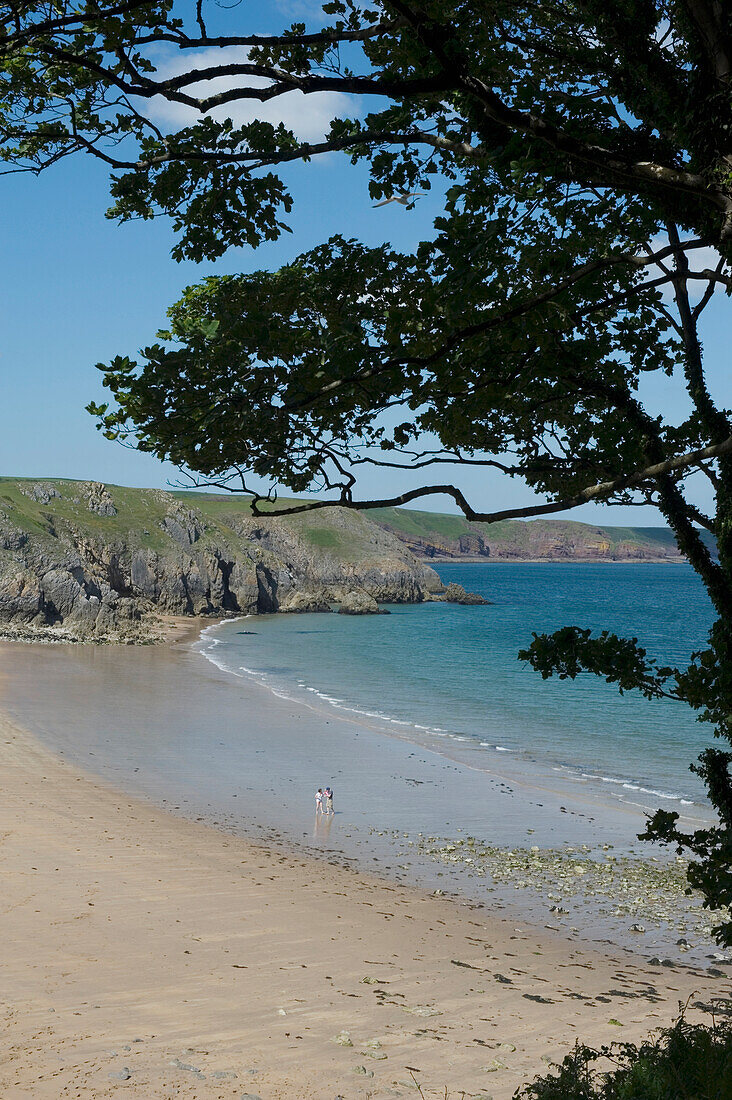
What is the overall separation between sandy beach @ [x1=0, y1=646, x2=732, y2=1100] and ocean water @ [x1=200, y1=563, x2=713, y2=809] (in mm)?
12794

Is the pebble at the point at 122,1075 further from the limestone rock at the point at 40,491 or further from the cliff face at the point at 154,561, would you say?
the limestone rock at the point at 40,491

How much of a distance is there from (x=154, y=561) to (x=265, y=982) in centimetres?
7834

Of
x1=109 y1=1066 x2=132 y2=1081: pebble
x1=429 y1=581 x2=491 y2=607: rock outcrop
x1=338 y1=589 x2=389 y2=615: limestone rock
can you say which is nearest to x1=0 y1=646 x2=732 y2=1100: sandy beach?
x1=109 y1=1066 x2=132 y2=1081: pebble

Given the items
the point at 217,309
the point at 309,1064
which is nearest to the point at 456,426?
the point at 217,309

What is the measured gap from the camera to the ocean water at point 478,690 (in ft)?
98.6

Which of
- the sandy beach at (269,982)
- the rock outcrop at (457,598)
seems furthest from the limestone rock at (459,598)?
the sandy beach at (269,982)

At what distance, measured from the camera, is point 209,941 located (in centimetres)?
1172

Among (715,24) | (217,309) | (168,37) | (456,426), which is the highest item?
(168,37)

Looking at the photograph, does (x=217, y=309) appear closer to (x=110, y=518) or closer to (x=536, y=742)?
(x=536, y=742)

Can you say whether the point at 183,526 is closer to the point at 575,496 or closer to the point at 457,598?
the point at 457,598

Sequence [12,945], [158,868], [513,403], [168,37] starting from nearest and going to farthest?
[168,37], [513,403], [12,945], [158,868]

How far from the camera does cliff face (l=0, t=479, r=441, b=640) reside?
64.7 m

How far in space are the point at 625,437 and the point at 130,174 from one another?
4693 millimetres

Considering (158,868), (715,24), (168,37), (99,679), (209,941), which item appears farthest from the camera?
(99,679)
